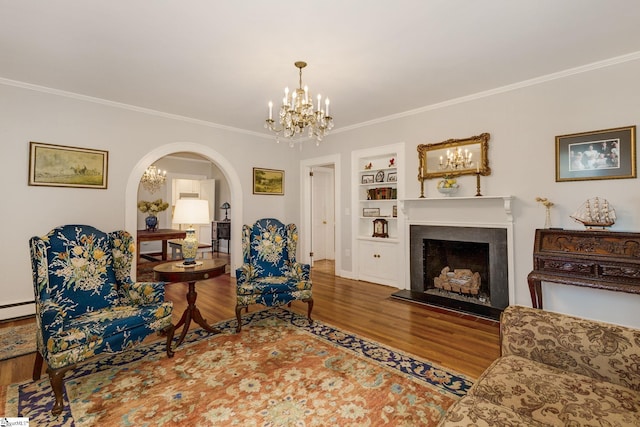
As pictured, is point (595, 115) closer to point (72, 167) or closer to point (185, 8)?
point (185, 8)

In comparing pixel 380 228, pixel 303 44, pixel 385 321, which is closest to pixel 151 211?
pixel 380 228

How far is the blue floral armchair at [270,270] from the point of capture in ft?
10.1

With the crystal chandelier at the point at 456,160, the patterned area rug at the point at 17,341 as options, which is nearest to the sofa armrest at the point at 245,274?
the patterned area rug at the point at 17,341

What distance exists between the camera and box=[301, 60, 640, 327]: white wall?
2.86 m

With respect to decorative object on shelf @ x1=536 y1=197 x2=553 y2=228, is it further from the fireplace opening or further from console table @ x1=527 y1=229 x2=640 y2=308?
the fireplace opening

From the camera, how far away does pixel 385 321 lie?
3287 millimetres

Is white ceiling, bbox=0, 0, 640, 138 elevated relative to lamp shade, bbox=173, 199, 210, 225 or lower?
elevated

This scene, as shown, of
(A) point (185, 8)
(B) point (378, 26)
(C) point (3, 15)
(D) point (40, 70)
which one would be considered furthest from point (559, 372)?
(D) point (40, 70)

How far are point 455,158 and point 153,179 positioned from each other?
680cm

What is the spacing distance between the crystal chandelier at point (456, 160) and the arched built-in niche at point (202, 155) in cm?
332

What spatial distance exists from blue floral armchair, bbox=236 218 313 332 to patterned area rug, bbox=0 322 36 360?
1.82 meters

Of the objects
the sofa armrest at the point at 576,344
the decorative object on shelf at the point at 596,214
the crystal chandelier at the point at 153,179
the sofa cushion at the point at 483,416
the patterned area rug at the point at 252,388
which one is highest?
the crystal chandelier at the point at 153,179

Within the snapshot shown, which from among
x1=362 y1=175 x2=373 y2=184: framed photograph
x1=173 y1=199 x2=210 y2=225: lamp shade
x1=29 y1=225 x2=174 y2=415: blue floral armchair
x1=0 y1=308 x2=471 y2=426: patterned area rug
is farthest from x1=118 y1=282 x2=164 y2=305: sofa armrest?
x1=362 y1=175 x2=373 y2=184: framed photograph

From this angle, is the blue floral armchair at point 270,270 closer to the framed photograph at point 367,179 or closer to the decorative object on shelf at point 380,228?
the decorative object on shelf at point 380,228
